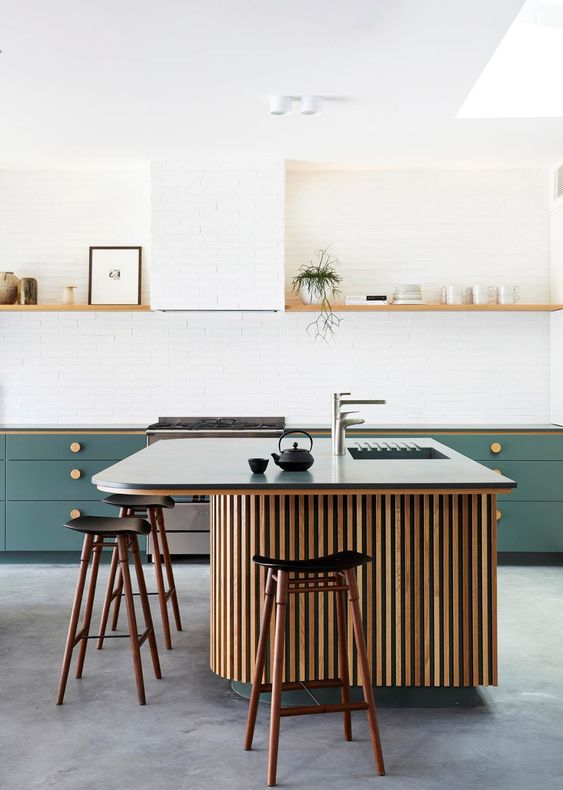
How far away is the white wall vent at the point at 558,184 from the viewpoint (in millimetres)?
6191

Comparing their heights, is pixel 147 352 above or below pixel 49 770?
above

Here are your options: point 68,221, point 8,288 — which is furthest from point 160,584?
point 68,221

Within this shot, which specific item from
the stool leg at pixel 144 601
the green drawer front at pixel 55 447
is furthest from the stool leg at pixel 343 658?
the green drawer front at pixel 55 447

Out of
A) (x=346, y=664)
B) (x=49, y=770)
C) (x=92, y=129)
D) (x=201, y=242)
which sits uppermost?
(x=92, y=129)

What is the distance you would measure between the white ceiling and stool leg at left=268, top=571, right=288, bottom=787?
245 cm

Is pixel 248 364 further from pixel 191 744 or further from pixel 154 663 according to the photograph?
pixel 191 744

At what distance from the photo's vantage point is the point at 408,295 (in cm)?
612

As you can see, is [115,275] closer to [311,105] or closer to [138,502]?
[311,105]

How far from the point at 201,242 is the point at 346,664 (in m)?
3.82

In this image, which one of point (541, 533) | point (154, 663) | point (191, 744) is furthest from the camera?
point (541, 533)

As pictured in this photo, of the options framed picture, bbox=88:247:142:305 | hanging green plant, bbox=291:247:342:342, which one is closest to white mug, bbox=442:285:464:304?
hanging green plant, bbox=291:247:342:342

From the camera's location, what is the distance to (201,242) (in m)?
6.03

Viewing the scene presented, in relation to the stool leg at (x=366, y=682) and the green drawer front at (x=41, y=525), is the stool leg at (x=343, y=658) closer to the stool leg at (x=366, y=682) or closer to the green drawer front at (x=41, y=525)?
the stool leg at (x=366, y=682)

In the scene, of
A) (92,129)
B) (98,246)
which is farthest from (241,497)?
(98,246)
